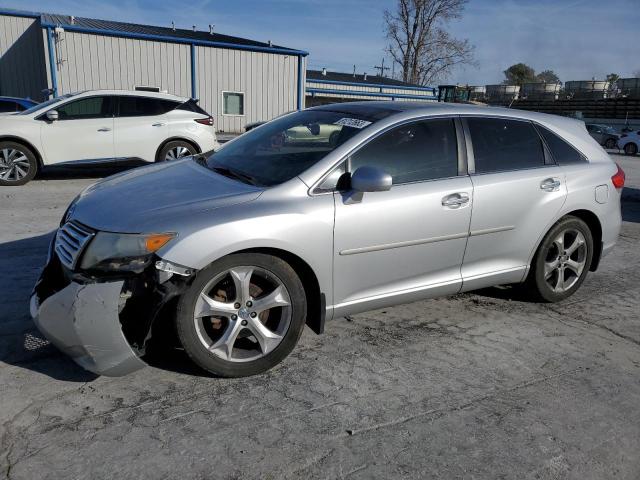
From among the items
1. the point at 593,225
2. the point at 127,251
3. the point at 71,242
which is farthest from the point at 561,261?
the point at 71,242

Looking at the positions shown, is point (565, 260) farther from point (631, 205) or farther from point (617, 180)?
point (631, 205)

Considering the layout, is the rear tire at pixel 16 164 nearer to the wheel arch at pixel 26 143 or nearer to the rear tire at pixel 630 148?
the wheel arch at pixel 26 143

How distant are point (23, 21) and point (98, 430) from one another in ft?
86.4

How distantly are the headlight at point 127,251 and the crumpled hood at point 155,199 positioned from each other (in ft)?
0.15

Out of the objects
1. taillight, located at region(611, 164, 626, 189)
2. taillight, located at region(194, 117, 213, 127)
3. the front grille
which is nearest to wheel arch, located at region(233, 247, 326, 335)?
the front grille

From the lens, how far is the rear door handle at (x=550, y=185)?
421 cm

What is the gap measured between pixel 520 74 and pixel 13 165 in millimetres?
90433

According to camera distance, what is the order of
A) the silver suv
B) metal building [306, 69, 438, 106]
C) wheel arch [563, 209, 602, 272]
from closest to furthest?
the silver suv → wheel arch [563, 209, 602, 272] → metal building [306, 69, 438, 106]

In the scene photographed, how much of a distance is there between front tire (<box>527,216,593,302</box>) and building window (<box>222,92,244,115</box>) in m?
21.7

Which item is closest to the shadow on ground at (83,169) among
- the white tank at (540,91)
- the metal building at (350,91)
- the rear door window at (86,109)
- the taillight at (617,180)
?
the rear door window at (86,109)

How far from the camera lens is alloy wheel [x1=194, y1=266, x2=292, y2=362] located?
3018 mm

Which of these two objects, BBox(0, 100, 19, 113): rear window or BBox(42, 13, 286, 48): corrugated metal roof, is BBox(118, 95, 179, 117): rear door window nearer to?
BBox(0, 100, 19, 113): rear window

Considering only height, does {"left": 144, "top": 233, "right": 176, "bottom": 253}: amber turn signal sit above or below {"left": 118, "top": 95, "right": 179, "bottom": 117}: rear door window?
below

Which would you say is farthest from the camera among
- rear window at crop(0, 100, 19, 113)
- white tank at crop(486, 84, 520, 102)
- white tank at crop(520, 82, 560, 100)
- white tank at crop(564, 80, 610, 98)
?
white tank at crop(486, 84, 520, 102)
